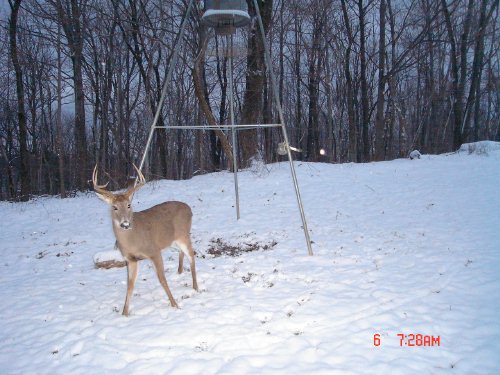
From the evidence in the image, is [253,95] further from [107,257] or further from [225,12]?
[107,257]

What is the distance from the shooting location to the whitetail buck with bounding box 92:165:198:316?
4.77 m

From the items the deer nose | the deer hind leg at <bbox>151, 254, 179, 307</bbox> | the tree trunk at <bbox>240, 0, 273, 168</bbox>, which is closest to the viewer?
the deer nose

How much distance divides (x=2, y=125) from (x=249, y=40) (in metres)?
24.4

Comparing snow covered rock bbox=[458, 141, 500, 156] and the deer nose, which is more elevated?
snow covered rock bbox=[458, 141, 500, 156]

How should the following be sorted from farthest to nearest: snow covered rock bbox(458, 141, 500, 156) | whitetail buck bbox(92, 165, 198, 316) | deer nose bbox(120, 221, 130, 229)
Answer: snow covered rock bbox(458, 141, 500, 156) < whitetail buck bbox(92, 165, 198, 316) < deer nose bbox(120, 221, 130, 229)

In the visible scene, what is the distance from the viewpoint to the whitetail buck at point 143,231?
477 cm

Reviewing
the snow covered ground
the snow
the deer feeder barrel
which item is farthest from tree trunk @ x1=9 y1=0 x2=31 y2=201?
the deer feeder barrel

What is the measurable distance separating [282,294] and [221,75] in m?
20.7
